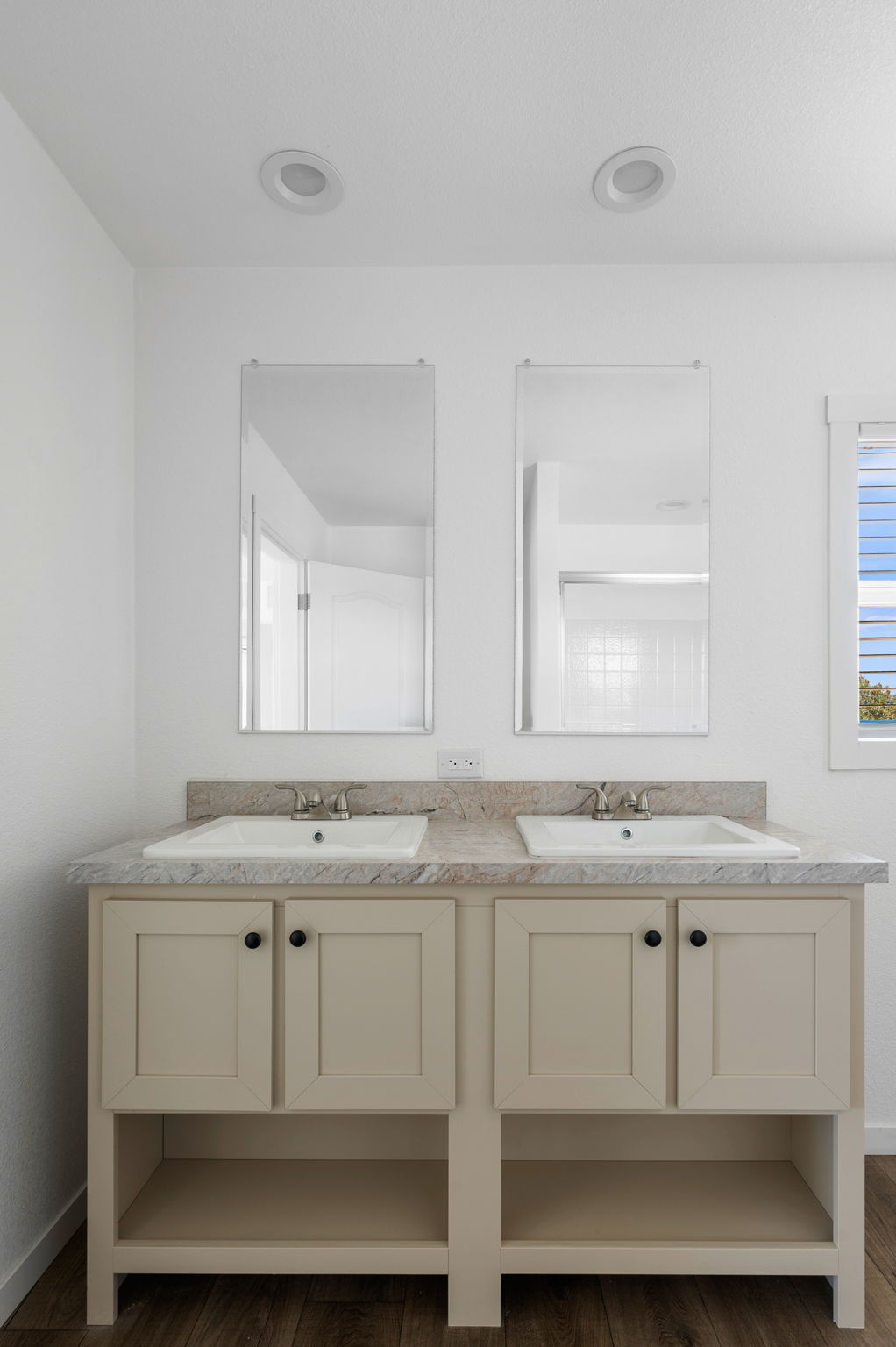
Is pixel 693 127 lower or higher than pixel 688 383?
higher

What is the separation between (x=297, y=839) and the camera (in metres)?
1.93

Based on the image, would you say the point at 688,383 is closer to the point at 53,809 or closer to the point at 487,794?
the point at 487,794

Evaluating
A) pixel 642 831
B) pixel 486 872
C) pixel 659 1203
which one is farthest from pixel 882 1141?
pixel 486 872

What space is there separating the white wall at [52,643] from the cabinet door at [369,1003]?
576 mm

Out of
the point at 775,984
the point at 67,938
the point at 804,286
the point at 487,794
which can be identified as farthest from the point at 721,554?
the point at 67,938

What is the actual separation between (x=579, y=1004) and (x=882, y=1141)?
1179mm

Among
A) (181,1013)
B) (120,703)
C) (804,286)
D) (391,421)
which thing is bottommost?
(181,1013)

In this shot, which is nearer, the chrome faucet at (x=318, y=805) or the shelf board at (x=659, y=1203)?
the shelf board at (x=659, y=1203)

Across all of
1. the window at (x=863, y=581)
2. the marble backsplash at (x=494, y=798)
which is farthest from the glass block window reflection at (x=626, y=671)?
the window at (x=863, y=581)

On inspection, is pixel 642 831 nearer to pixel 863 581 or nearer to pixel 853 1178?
pixel 853 1178

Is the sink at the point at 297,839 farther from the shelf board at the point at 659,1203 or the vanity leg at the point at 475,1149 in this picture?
the shelf board at the point at 659,1203

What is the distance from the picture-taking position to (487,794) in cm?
211

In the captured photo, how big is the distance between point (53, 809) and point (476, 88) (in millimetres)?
1713

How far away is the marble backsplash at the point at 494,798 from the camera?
2105 millimetres
